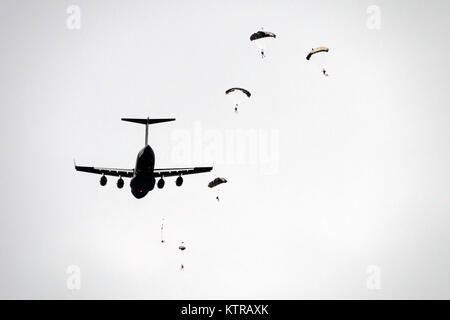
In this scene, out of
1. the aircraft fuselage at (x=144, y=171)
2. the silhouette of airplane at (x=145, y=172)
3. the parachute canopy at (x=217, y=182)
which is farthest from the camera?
the parachute canopy at (x=217, y=182)

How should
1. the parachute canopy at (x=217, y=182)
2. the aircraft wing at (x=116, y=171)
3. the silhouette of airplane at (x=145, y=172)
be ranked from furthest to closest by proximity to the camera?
1. the parachute canopy at (x=217, y=182)
2. the aircraft wing at (x=116, y=171)
3. the silhouette of airplane at (x=145, y=172)

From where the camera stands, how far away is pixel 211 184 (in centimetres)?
5528

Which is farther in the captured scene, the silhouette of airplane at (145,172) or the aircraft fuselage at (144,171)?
the silhouette of airplane at (145,172)

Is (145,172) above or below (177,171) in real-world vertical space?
below

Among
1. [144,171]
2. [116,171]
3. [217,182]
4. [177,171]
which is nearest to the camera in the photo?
[144,171]

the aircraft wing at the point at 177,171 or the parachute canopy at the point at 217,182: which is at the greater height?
the aircraft wing at the point at 177,171

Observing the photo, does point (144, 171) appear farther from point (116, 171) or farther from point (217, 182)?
point (217, 182)

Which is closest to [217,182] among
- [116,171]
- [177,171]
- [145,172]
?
[177,171]

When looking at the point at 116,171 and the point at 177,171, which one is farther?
the point at 177,171

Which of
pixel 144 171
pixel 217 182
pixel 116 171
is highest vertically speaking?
pixel 116 171

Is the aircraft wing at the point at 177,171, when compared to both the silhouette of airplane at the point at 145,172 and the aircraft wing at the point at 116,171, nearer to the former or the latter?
the silhouette of airplane at the point at 145,172

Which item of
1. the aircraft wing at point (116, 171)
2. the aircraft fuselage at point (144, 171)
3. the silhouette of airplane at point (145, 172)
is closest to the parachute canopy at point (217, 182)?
the silhouette of airplane at point (145, 172)
